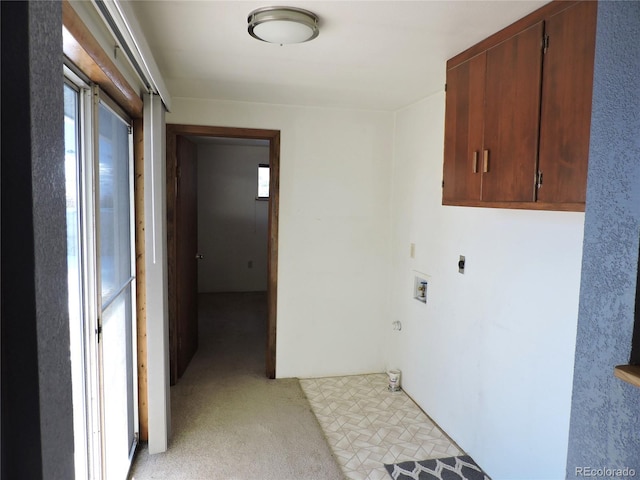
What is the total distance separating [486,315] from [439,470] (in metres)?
0.90

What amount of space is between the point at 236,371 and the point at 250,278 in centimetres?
322

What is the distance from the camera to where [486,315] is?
2531 mm

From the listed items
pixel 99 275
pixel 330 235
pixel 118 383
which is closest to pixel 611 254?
pixel 99 275

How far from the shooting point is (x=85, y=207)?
1.69 meters

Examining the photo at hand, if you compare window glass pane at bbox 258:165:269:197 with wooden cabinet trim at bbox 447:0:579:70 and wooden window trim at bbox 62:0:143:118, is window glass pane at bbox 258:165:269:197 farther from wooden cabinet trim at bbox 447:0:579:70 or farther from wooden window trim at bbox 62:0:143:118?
wooden cabinet trim at bbox 447:0:579:70

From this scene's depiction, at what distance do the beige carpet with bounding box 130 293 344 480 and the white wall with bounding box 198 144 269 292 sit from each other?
248 centimetres

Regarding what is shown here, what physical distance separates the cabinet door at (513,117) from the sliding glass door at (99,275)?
1.59m

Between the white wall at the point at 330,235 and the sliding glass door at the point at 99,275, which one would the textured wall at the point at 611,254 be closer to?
the sliding glass door at the point at 99,275

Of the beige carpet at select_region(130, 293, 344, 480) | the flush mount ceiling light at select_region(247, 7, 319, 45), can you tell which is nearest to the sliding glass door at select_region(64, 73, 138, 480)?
the beige carpet at select_region(130, 293, 344, 480)

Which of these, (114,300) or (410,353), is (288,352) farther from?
(114,300)

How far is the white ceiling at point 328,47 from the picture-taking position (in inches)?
67.0

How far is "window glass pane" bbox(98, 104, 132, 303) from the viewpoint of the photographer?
Answer: 6.29ft

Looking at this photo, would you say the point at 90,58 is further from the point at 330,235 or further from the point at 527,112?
the point at 330,235

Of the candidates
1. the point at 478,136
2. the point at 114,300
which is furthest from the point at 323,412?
the point at 478,136
